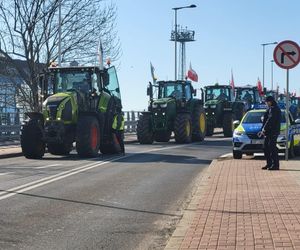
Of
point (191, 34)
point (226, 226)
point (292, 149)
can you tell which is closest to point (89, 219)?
point (226, 226)

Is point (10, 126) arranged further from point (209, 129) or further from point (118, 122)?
point (209, 129)

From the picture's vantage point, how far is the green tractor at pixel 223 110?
3372 centimetres

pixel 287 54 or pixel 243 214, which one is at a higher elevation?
pixel 287 54

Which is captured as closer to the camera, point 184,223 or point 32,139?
point 184,223

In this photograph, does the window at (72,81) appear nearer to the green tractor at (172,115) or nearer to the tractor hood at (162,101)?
the green tractor at (172,115)

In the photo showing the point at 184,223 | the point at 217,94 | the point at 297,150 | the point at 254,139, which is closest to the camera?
the point at 184,223

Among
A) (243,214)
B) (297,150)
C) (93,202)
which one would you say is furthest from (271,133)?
(243,214)

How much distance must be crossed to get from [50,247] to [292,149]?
12.5 meters

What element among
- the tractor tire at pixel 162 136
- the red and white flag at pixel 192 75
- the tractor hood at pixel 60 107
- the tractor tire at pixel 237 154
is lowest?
the tractor tire at pixel 237 154

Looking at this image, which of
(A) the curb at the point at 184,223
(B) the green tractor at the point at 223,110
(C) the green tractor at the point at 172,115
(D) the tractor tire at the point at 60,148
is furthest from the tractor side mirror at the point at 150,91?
(A) the curb at the point at 184,223

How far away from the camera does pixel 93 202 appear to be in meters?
10.3

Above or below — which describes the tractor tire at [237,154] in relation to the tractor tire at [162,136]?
below

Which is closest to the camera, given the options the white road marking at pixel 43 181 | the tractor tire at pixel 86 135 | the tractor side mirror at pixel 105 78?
the white road marking at pixel 43 181

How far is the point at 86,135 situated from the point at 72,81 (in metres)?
2.60
